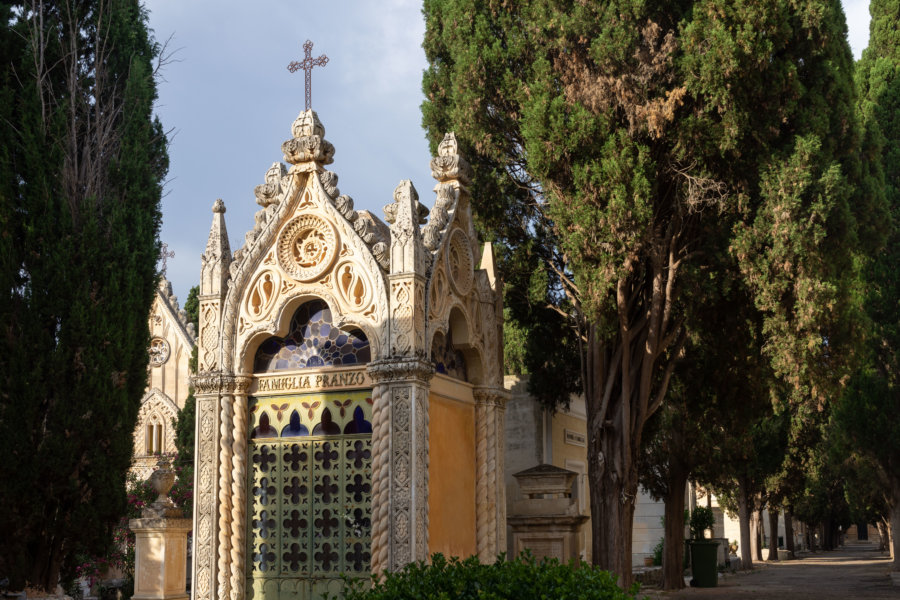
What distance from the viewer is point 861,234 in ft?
58.2

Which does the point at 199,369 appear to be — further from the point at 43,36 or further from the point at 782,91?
the point at 782,91

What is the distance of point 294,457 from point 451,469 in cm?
221

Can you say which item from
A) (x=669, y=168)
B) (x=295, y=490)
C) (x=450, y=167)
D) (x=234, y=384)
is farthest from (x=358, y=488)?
(x=669, y=168)

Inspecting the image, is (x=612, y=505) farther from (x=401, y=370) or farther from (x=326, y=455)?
(x=401, y=370)

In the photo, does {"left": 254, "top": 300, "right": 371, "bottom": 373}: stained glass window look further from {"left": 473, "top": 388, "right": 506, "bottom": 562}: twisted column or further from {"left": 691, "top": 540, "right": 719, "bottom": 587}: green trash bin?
{"left": 691, "top": 540, "right": 719, "bottom": 587}: green trash bin

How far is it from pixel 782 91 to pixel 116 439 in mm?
11708

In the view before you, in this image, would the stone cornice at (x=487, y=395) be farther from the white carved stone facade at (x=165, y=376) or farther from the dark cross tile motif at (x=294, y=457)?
the white carved stone facade at (x=165, y=376)

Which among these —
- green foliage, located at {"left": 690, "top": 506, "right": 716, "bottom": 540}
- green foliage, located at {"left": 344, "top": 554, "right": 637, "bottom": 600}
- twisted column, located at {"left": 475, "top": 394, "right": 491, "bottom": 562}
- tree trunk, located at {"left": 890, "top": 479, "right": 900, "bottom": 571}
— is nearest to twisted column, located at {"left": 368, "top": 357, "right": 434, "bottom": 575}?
twisted column, located at {"left": 475, "top": 394, "right": 491, "bottom": 562}

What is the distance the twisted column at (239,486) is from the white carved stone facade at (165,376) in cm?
2660

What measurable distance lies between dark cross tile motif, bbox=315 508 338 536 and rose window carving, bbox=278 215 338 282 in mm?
3258

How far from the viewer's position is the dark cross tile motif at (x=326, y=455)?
1330cm

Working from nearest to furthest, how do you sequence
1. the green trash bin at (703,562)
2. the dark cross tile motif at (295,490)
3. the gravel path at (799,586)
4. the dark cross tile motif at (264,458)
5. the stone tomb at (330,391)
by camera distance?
the stone tomb at (330,391)
the dark cross tile motif at (295,490)
the dark cross tile motif at (264,458)
the gravel path at (799,586)
the green trash bin at (703,562)

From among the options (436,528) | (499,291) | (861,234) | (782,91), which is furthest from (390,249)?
(861,234)

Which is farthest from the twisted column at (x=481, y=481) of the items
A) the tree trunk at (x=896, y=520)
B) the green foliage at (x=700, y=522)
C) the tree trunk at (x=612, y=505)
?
the tree trunk at (x=896, y=520)
